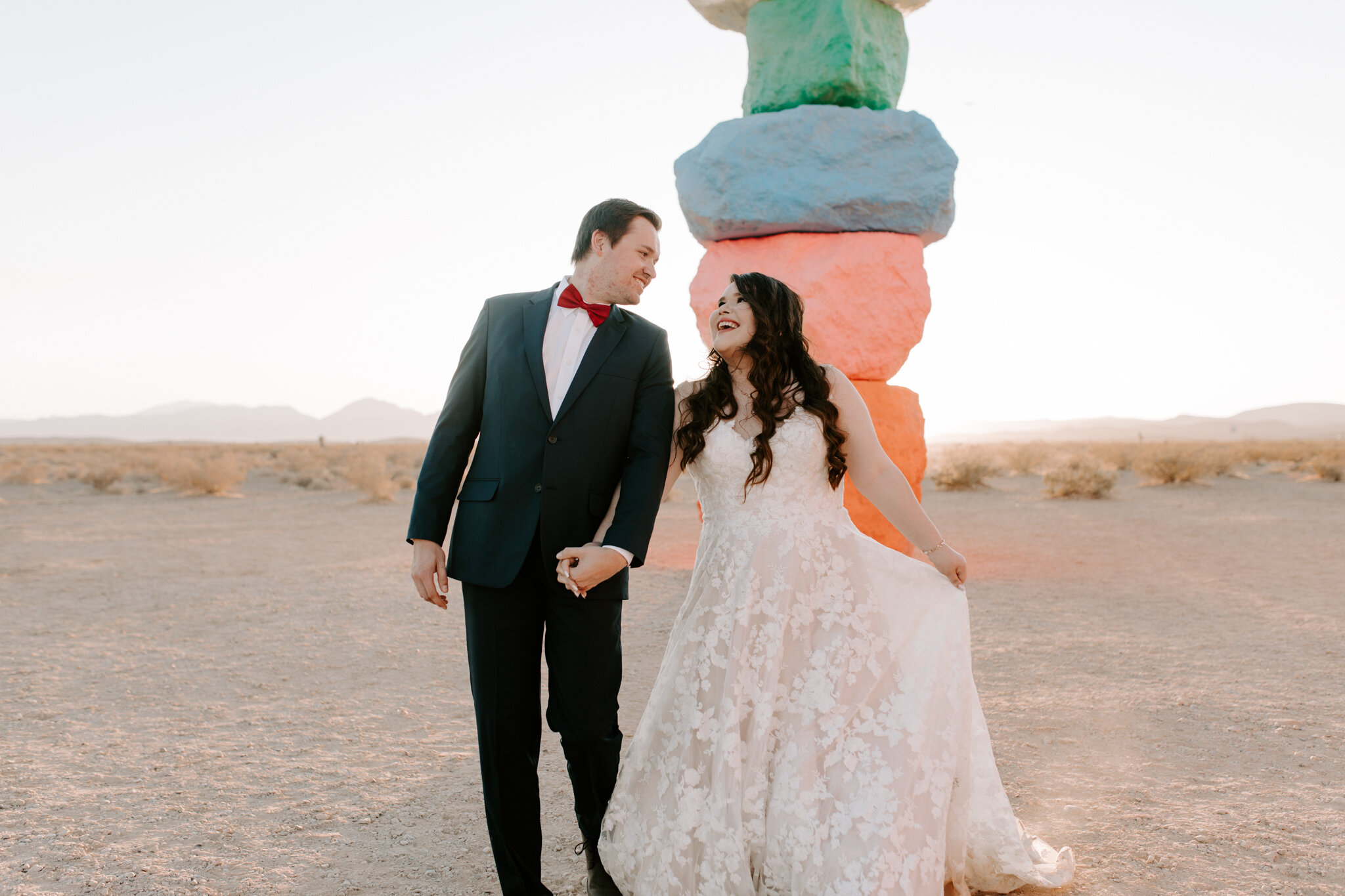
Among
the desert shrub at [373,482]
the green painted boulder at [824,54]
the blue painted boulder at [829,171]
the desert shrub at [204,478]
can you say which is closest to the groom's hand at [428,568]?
the blue painted boulder at [829,171]

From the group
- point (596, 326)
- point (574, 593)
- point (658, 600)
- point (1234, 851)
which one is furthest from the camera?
point (658, 600)

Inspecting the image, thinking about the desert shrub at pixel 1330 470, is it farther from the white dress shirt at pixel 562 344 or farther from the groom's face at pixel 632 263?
the white dress shirt at pixel 562 344

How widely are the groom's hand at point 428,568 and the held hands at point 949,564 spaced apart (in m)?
1.41

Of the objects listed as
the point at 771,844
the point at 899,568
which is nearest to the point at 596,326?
the point at 899,568

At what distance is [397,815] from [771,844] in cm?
145

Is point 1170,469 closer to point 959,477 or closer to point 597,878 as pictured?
point 959,477

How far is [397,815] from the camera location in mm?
3020

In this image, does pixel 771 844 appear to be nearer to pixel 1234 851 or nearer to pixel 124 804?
pixel 1234 851

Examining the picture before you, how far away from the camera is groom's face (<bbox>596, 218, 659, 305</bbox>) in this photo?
7.88 feet

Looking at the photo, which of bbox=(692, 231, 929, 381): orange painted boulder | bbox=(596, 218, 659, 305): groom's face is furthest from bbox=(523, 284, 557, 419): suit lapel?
bbox=(692, 231, 929, 381): orange painted boulder

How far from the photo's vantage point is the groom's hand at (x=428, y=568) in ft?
7.68

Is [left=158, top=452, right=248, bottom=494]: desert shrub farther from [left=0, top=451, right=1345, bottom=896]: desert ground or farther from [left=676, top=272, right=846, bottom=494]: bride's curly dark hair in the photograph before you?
[left=676, top=272, right=846, bottom=494]: bride's curly dark hair

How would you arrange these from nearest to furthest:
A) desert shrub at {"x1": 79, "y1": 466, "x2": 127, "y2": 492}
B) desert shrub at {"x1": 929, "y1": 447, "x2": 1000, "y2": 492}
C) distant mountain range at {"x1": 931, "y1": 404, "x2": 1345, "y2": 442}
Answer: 1. desert shrub at {"x1": 929, "y1": 447, "x2": 1000, "y2": 492}
2. desert shrub at {"x1": 79, "y1": 466, "x2": 127, "y2": 492}
3. distant mountain range at {"x1": 931, "y1": 404, "x2": 1345, "y2": 442}

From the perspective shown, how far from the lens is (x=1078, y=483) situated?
14.3 m
